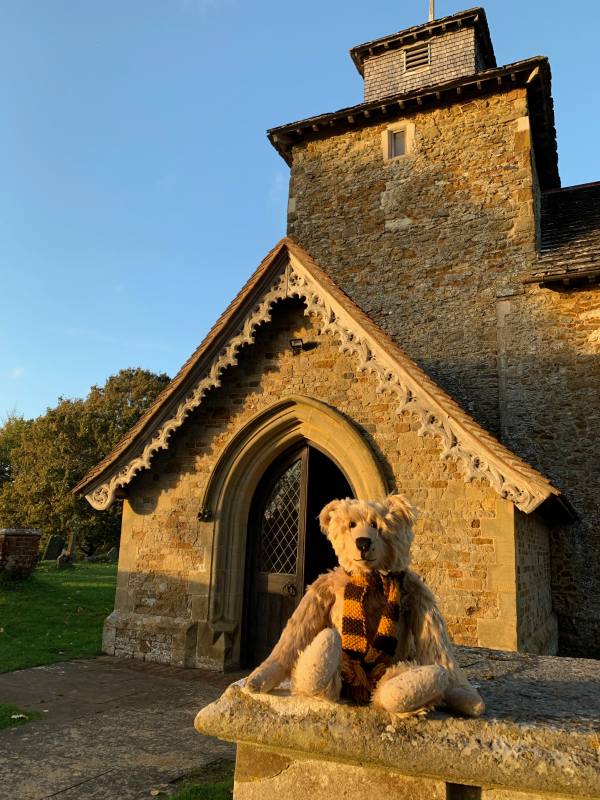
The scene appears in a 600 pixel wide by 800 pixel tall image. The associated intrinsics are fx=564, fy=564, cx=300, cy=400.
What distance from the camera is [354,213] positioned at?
13469mm

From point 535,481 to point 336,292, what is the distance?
3.57 meters

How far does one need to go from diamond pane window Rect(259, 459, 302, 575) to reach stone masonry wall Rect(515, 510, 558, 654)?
10.3 feet

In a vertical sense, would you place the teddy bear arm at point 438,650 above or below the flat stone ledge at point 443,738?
above

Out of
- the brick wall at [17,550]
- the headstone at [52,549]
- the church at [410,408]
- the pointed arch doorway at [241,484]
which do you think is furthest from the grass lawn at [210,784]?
the headstone at [52,549]

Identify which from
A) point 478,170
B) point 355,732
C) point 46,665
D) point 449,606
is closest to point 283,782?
point 355,732

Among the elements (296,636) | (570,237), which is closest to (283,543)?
(296,636)

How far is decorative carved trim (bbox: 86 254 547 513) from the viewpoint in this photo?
6.31 metres

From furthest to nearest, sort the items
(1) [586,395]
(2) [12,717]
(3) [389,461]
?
(1) [586,395] < (3) [389,461] < (2) [12,717]

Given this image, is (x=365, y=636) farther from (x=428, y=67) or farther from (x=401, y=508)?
(x=428, y=67)

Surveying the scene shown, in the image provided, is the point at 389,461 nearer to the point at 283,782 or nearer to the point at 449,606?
the point at 449,606

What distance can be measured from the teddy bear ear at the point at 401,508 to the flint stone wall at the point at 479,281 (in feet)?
27.6

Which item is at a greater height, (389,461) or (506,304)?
(506,304)

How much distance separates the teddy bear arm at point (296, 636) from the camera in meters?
2.35

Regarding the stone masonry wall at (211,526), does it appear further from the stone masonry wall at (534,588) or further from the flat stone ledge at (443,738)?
the flat stone ledge at (443,738)
